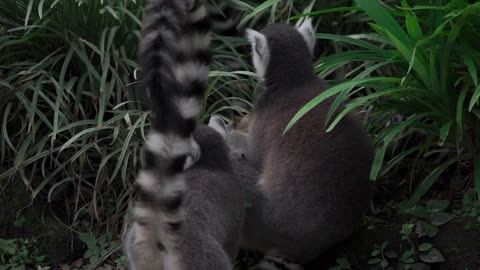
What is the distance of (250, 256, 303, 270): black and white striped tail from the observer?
5137 millimetres

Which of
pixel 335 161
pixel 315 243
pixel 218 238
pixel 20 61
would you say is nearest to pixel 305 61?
pixel 335 161

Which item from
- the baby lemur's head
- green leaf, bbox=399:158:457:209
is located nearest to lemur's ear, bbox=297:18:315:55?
the baby lemur's head

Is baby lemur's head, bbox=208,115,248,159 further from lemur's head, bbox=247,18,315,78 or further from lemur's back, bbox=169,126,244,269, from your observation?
lemur's head, bbox=247,18,315,78

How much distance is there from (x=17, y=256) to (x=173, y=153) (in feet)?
8.57

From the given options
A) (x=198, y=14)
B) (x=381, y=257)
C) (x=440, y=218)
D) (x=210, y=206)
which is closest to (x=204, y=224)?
(x=210, y=206)

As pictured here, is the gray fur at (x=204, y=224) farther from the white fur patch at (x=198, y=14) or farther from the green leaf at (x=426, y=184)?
the green leaf at (x=426, y=184)

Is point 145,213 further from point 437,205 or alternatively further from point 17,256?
point 17,256

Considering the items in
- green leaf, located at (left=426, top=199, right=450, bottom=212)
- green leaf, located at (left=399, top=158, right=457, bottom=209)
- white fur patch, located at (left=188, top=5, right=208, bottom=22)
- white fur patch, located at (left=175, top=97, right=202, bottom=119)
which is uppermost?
white fur patch, located at (left=188, top=5, right=208, bottom=22)

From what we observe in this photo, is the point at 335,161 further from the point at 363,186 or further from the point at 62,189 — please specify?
the point at 62,189

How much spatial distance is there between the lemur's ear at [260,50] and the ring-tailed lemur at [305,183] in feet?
0.96

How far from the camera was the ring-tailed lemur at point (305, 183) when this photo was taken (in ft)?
16.4

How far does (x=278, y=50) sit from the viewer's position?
552 centimetres

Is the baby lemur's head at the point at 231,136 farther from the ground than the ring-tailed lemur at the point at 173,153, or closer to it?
closer to it

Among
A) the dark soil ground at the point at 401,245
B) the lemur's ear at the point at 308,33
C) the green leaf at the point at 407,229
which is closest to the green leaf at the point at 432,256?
the dark soil ground at the point at 401,245
